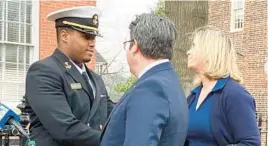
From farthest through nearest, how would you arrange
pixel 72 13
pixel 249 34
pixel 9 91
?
pixel 249 34, pixel 9 91, pixel 72 13

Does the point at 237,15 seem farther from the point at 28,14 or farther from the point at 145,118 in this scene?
the point at 145,118

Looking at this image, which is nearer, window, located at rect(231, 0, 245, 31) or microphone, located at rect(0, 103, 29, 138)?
microphone, located at rect(0, 103, 29, 138)

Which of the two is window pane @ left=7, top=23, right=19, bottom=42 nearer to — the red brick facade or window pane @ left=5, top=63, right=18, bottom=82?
window pane @ left=5, top=63, right=18, bottom=82

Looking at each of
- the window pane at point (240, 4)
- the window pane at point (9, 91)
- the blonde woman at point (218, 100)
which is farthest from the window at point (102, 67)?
the blonde woman at point (218, 100)

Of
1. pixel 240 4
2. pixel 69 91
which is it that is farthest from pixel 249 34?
pixel 69 91

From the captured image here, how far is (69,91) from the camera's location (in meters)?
3.14

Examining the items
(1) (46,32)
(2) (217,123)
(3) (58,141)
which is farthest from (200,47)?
(1) (46,32)

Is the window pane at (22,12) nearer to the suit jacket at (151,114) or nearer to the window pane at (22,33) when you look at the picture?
the window pane at (22,33)

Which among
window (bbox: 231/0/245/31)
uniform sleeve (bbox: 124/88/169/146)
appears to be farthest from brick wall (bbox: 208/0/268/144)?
uniform sleeve (bbox: 124/88/169/146)

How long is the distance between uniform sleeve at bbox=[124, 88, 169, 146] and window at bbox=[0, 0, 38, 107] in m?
7.00

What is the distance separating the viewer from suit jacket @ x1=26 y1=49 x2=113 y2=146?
2.98 m

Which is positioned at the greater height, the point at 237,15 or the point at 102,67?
the point at 237,15

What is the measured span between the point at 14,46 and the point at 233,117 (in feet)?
21.7

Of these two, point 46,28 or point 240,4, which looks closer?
point 46,28
